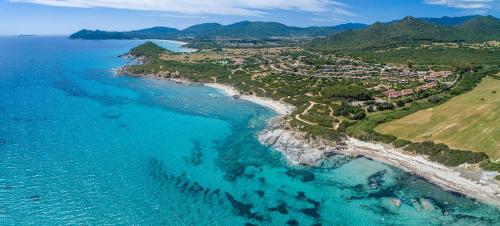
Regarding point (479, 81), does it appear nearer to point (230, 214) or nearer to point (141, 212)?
point (230, 214)

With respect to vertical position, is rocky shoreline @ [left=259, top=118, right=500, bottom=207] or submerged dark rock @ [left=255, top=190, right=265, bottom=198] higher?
rocky shoreline @ [left=259, top=118, right=500, bottom=207]

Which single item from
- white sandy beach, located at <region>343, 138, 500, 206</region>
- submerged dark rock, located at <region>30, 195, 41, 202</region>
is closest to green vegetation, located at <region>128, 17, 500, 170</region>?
white sandy beach, located at <region>343, 138, 500, 206</region>

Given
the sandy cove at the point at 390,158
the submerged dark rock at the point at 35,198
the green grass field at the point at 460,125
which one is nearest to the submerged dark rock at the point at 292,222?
the sandy cove at the point at 390,158

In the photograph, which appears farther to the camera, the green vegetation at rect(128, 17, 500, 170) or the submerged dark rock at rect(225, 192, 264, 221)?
the green vegetation at rect(128, 17, 500, 170)

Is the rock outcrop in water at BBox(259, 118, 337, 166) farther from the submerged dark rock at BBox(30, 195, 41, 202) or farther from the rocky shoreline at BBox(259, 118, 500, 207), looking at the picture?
the submerged dark rock at BBox(30, 195, 41, 202)

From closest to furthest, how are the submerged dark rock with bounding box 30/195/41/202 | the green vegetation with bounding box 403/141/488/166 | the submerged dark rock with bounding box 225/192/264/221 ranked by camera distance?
the submerged dark rock with bounding box 225/192/264/221, the submerged dark rock with bounding box 30/195/41/202, the green vegetation with bounding box 403/141/488/166

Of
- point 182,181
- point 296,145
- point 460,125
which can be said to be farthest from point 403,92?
point 182,181
